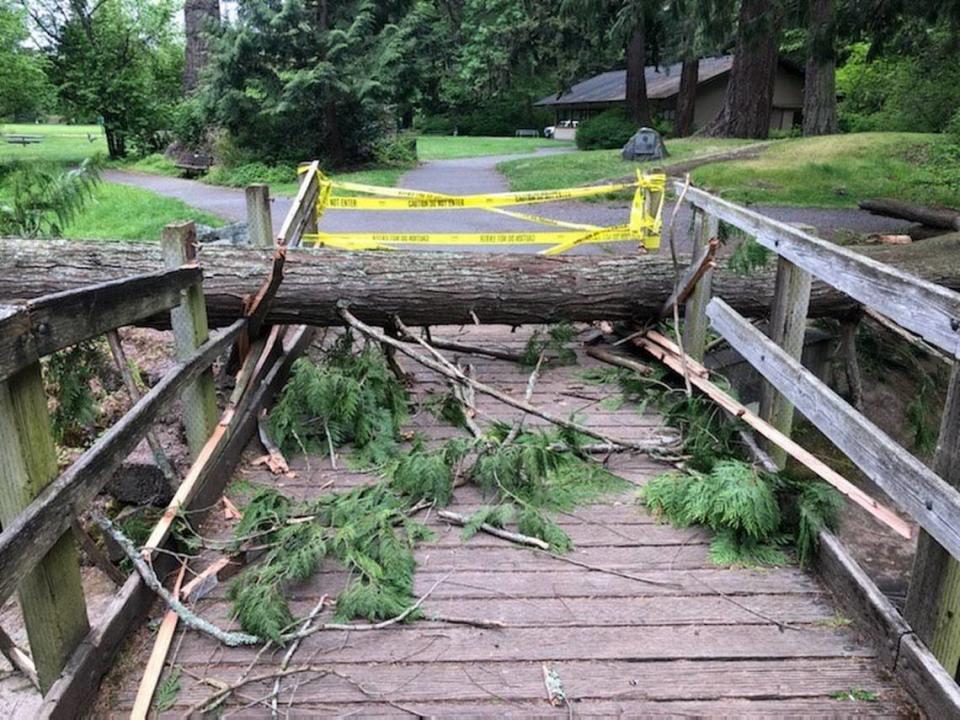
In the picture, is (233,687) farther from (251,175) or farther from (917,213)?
(251,175)

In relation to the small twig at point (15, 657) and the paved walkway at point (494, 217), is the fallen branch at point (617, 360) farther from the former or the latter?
the paved walkway at point (494, 217)

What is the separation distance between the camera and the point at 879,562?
232 inches

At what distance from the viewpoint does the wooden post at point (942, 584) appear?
2.33m

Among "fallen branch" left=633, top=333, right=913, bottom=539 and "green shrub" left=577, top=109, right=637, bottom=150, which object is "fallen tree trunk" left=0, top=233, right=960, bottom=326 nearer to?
"fallen branch" left=633, top=333, right=913, bottom=539

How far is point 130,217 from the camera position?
13195mm

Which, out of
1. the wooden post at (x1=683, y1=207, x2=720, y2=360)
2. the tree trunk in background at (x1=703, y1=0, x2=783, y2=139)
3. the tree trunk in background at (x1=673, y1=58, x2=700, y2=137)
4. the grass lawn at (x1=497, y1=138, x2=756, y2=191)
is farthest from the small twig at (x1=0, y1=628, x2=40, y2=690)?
the tree trunk in background at (x1=673, y1=58, x2=700, y2=137)

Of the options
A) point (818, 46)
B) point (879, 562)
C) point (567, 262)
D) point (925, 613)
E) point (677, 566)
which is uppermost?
point (818, 46)

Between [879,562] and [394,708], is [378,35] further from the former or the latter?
[394,708]

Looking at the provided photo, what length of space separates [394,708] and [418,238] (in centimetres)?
552

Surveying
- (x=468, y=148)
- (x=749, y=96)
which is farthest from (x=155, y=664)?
(x=468, y=148)

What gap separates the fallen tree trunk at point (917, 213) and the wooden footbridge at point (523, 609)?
856 cm

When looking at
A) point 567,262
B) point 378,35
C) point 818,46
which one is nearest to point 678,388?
point 567,262

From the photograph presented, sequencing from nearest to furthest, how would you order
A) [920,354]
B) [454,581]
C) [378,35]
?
1. [454,581]
2. [920,354]
3. [378,35]

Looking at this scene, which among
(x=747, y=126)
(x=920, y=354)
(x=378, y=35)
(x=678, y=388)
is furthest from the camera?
(x=747, y=126)
